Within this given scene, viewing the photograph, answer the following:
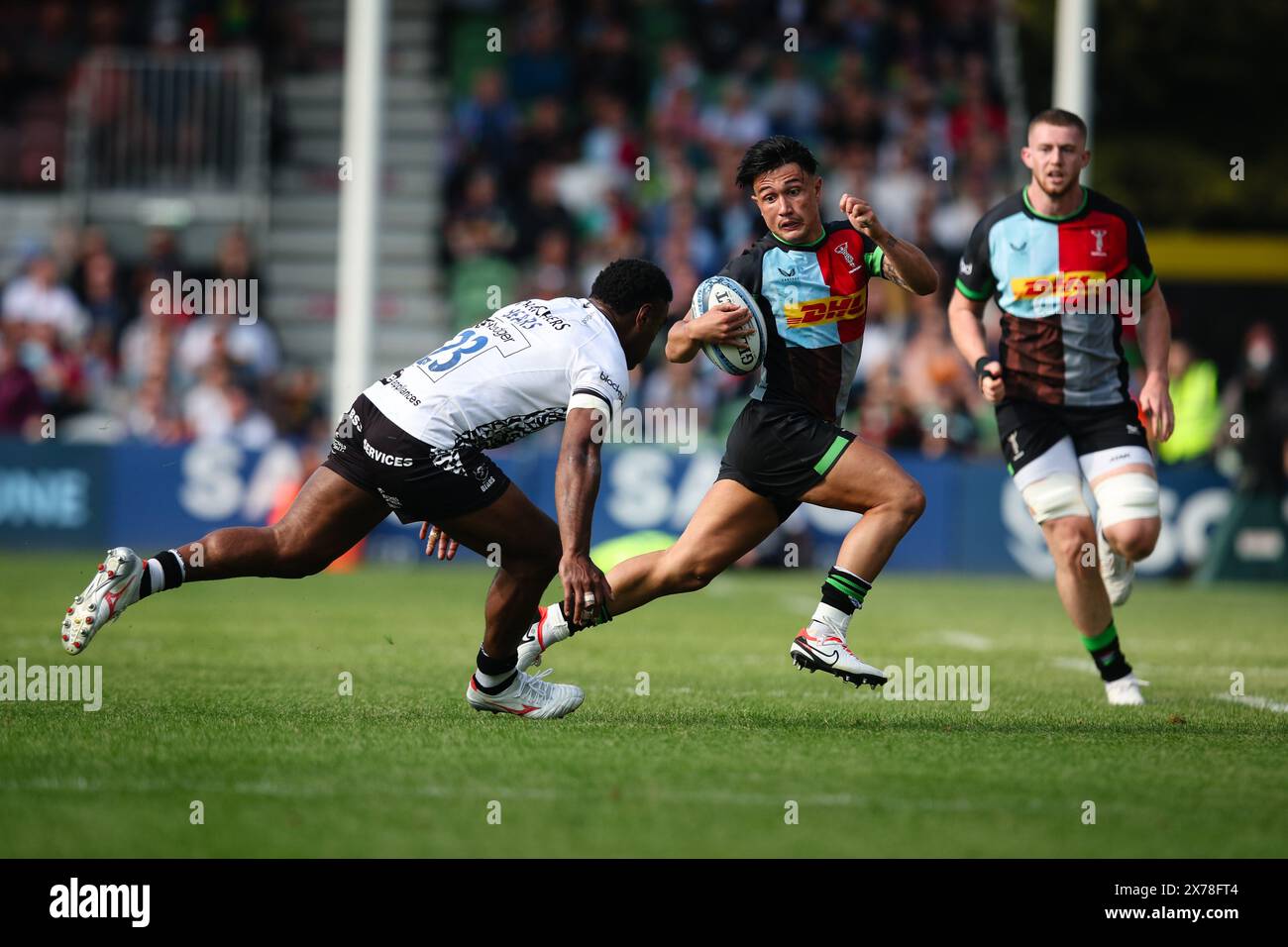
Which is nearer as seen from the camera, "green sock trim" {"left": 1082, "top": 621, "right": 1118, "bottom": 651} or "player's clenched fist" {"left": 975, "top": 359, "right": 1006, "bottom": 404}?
"player's clenched fist" {"left": 975, "top": 359, "right": 1006, "bottom": 404}

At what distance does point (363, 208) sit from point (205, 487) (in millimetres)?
3195

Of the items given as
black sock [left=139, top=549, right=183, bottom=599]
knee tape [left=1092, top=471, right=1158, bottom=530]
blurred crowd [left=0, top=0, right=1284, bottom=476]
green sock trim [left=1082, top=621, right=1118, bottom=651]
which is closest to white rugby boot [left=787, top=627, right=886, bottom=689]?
knee tape [left=1092, top=471, right=1158, bottom=530]

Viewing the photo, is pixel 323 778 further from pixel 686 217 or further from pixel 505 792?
pixel 686 217

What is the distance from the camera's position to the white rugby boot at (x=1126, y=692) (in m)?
7.88

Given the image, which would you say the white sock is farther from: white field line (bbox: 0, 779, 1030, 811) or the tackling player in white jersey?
white field line (bbox: 0, 779, 1030, 811)

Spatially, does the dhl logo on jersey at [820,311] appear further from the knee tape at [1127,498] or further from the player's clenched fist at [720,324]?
the knee tape at [1127,498]

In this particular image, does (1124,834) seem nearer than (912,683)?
Yes

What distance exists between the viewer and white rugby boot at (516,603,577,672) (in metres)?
7.31

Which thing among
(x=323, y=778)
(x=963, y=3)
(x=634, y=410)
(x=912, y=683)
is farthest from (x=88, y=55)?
(x=323, y=778)

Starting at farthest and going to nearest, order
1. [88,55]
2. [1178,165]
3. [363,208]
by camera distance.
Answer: [1178,165]
[88,55]
[363,208]

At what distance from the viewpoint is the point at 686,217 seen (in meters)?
20.4

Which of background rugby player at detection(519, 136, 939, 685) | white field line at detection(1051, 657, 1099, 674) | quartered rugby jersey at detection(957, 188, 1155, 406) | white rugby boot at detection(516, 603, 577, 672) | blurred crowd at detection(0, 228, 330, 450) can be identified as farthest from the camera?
blurred crowd at detection(0, 228, 330, 450)

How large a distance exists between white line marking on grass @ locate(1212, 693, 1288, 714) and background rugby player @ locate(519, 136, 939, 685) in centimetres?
194
